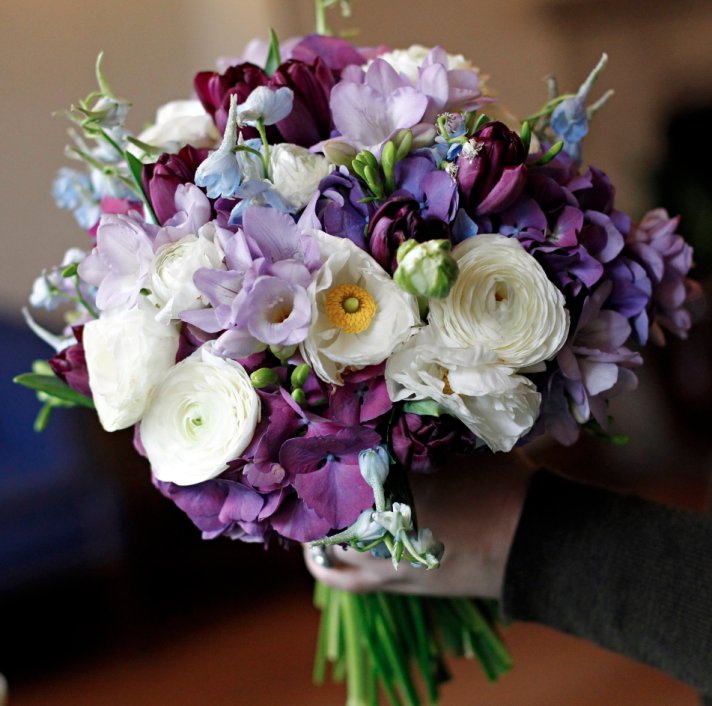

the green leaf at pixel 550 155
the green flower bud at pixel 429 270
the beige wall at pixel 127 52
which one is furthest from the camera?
the beige wall at pixel 127 52

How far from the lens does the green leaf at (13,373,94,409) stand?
0.72m

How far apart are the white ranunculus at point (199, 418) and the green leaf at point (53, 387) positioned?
0.44 feet

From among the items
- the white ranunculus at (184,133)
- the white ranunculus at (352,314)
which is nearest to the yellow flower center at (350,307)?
the white ranunculus at (352,314)

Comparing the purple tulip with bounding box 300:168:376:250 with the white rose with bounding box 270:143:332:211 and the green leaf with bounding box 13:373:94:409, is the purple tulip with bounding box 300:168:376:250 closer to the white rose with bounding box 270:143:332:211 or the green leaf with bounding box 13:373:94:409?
the white rose with bounding box 270:143:332:211

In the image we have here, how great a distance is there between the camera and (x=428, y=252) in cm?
52

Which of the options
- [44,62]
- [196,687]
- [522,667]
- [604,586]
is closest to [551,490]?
[604,586]

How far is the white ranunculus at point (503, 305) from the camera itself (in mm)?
570

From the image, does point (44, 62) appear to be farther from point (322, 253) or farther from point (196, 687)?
point (322, 253)

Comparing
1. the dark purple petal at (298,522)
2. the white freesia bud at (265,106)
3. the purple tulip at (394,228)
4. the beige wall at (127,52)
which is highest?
the beige wall at (127,52)

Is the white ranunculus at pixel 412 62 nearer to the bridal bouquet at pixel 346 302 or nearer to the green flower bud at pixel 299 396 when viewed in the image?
the bridal bouquet at pixel 346 302

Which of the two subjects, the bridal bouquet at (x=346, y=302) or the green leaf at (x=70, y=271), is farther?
the green leaf at (x=70, y=271)

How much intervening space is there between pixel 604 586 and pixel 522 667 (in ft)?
4.03

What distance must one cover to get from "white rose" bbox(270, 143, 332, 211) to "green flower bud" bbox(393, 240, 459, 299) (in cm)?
11

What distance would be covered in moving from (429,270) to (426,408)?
0.10m
